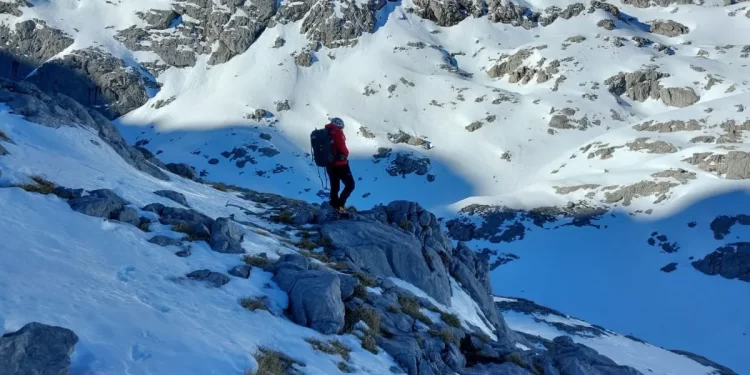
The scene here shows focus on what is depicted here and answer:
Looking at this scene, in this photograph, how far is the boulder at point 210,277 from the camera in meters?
11.5

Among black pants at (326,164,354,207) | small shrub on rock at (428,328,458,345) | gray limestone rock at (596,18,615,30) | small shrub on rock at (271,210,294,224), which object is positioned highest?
gray limestone rock at (596,18,615,30)

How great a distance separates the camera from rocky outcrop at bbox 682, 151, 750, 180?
86.4 m

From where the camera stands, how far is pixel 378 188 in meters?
109

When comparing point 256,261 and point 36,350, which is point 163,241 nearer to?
point 256,261

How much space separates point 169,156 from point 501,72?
78237mm

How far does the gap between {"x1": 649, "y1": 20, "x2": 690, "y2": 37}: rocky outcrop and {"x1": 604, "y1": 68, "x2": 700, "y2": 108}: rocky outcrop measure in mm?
35159

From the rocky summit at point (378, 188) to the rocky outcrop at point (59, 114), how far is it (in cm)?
15

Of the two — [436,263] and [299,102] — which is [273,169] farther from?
[436,263]

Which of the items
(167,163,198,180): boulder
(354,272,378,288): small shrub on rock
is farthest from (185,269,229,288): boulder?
(167,163,198,180): boulder

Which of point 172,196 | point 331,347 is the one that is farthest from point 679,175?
point 331,347

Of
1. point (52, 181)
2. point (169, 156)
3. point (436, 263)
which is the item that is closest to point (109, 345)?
point (52, 181)

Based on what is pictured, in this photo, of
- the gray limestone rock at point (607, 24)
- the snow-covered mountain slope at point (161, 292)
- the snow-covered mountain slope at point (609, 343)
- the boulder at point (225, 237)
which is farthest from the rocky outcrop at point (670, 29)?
the boulder at point (225, 237)

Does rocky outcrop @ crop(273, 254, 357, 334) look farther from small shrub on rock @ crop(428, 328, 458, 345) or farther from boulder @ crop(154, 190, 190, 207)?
boulder @ crop(154, 190, 190, 207)

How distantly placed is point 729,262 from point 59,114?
→ 71.4m
